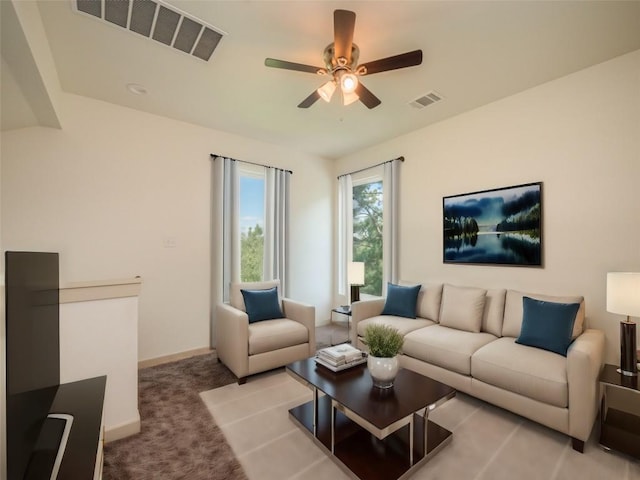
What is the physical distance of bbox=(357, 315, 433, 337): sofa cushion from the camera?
306cm

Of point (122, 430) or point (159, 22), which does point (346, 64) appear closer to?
point (159, 22)

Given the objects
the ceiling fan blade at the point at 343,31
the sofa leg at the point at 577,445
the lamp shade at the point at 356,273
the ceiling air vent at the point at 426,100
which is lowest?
the sofa leg at the point at 577,445

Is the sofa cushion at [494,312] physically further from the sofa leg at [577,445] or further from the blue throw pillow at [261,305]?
the blue throw pillow at [261,305]

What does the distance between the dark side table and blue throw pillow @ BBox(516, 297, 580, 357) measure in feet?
1.00

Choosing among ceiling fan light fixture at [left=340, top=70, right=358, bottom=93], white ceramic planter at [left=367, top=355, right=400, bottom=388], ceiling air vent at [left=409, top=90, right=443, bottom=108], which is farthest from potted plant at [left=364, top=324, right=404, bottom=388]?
ceiling air vent at [left=409, top=90, right=443, bottom=108]

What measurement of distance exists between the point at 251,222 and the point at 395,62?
Answer: 2.91 m

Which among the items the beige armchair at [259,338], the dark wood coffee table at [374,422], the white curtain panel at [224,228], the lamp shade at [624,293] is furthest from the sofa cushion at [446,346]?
the white curtain panel at [224,228]

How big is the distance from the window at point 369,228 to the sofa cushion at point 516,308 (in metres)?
1.89

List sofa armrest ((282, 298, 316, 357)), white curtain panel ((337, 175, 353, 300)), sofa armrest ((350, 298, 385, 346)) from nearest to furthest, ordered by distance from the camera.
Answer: sofa armrest ((282, 298, 316, 357)) → sofa armrest ((350, 298, 385, 346)) → white curtain panel ((337, 175, 353, 300))

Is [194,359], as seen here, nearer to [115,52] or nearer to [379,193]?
[115,52]

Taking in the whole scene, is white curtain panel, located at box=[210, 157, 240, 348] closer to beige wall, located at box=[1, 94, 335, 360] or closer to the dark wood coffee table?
beige wall, located at box=[1, 94, 335, 360]

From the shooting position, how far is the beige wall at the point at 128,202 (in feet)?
9.06

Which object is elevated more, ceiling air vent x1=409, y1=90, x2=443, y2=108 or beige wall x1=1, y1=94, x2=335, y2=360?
ceiling air vent x1=409, y1=90, x2=443, y2=108

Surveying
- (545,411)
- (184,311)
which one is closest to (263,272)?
(184,311)
